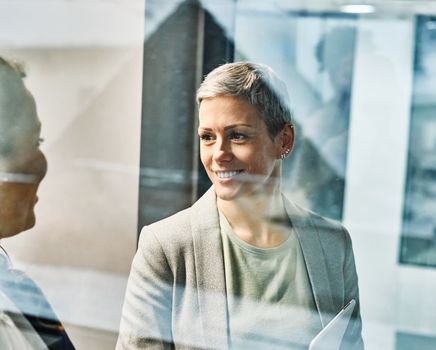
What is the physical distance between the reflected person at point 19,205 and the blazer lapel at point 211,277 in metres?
0.41

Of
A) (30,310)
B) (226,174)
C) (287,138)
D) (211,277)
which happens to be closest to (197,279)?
(211,277)

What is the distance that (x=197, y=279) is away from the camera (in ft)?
4.66

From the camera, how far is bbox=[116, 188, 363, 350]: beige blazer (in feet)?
4.53

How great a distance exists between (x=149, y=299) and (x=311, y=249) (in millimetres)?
401

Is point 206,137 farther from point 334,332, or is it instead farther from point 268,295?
point 334,332

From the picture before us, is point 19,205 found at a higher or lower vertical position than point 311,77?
lower

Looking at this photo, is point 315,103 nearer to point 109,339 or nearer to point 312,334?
point 312,334

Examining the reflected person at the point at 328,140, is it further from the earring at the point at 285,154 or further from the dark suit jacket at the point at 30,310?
the dark suit jacket at the point at 30,310

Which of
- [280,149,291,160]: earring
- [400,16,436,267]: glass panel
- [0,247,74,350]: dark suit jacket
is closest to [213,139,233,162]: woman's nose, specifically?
[280,149,291,160]: earring

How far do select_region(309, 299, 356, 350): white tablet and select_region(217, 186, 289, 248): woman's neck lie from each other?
0.21m

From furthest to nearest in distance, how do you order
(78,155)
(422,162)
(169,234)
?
(78,155) < (169,234) < (422,162)

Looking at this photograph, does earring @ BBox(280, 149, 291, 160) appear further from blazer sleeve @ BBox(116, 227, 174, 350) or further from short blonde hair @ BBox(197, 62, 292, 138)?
blazer sleeve @ BBox(116, 227, 174, 350)

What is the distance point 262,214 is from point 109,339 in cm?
52

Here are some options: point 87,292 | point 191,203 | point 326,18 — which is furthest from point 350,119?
point 87,292
